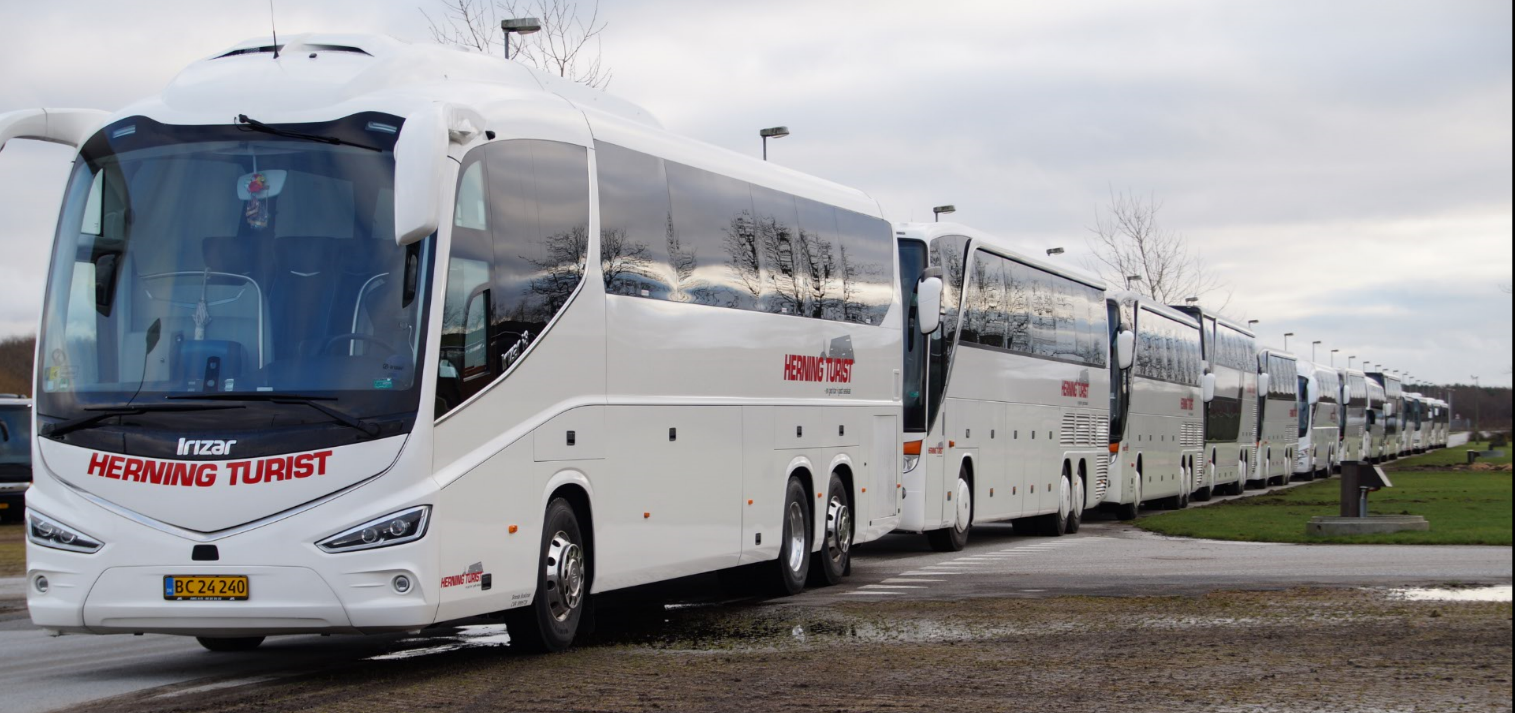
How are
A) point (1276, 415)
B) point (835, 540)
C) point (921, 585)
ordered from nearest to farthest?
point (921, 585)
point (835, 540)
point (1276, 415)

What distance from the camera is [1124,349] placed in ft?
110

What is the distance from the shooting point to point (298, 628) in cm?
1016

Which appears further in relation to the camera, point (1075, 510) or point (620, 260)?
point (1075, 510)

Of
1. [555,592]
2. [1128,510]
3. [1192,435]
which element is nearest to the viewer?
[555,592]

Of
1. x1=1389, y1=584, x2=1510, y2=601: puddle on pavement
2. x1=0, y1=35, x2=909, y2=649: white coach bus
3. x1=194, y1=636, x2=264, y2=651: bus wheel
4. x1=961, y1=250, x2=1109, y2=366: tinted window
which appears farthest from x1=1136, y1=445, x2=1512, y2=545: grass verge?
x1=194, y1=636, x2=264, y2=651: bus wheel

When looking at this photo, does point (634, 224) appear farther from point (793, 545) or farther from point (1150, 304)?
point (1150, 304)

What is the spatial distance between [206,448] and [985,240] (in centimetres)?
1600

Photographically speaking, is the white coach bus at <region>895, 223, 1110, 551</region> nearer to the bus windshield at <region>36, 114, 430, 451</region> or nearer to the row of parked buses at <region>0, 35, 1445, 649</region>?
the row of parked buses at <region>0, 35, 1445, 649</region>

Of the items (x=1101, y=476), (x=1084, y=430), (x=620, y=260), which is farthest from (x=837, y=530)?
(x=1101, y=476)

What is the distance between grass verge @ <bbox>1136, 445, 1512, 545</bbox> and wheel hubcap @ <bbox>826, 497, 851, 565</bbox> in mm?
8647

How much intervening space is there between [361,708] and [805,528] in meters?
8.03

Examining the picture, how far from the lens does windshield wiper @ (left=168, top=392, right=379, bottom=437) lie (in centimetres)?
1014

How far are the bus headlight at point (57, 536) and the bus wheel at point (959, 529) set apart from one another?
14870 mm

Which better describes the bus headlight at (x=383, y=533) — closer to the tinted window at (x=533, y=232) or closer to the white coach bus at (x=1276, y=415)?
the tinted window at (x=533, y=232)
